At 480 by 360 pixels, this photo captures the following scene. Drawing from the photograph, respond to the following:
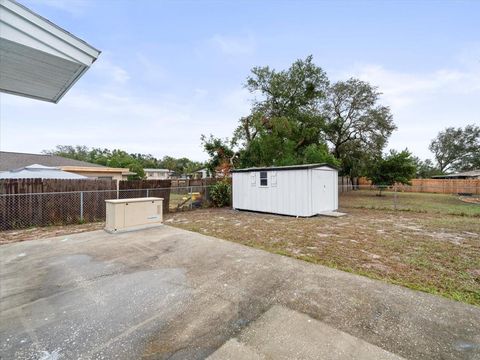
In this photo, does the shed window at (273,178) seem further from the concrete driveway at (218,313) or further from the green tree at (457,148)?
the green tree at (457,148)

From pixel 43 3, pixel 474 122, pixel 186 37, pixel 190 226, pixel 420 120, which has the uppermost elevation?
pixel 474 122

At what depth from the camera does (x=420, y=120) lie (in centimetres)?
2109

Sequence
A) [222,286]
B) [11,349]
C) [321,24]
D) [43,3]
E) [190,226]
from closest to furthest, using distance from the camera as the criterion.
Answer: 1. [11,349]
2. [222,286]
3. [43,3]
4. [190,226]
5. [321,24]

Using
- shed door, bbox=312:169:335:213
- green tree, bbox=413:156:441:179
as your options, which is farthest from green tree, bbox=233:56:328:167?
green tree, bbox=413:156:441:179

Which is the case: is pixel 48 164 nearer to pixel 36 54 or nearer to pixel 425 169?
pixel 36 54

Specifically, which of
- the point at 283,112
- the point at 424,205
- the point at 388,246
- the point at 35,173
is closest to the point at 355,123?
the point at 283,112

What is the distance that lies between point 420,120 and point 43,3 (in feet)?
88.0

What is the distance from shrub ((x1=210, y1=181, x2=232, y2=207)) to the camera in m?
12.8

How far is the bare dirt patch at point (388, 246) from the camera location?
3.40 metres

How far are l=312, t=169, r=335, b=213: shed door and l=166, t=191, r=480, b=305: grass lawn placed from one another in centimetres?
168

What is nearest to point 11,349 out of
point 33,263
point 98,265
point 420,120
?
point 98,265

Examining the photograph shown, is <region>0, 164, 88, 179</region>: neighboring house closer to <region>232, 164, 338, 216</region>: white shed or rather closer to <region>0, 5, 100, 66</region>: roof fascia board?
<region>232, 164, 338, 216</region>: white shed

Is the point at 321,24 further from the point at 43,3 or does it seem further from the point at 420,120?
the point at 420,120

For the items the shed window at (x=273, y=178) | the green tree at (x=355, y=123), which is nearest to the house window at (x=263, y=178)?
the shed window at (x=273, y=178)
